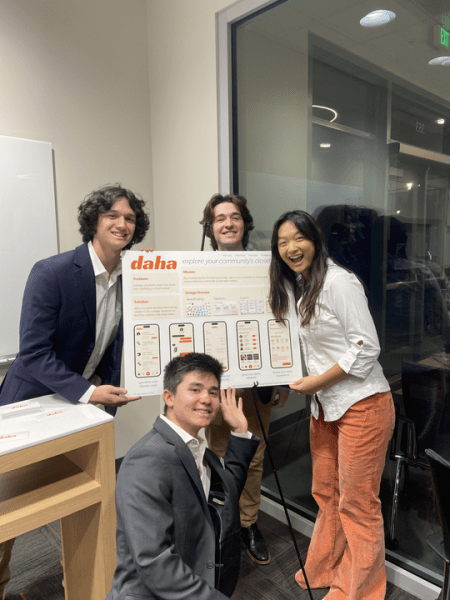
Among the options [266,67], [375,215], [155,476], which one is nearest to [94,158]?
[266,67]

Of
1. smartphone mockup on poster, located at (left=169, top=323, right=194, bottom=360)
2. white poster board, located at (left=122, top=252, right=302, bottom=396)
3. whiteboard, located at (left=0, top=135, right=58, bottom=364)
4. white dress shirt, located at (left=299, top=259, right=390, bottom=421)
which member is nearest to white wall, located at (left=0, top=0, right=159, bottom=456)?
whiteboard, located at (left=0, top=135, right=58, bottom=364)

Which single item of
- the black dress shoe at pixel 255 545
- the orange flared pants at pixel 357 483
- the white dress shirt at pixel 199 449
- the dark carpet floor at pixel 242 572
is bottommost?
the dark carpet floor at pixel 242 572

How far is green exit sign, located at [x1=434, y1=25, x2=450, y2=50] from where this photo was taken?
5.58 ft

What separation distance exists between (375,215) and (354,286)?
1.72 ft

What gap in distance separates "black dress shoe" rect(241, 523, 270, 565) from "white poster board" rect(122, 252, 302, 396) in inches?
37.4

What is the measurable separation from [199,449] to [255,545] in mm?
1122

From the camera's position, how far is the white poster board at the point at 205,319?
1.69 meters

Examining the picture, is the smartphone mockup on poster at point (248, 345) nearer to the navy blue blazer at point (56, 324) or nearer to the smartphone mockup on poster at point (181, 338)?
the smartphone mockup on poster at point (181, 338)

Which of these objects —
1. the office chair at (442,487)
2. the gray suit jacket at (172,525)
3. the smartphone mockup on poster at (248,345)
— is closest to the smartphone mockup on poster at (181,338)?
the smartphone mockup on poster at (248,345)

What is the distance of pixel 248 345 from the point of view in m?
1.80

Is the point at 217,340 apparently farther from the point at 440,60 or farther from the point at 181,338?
the point at 440,60

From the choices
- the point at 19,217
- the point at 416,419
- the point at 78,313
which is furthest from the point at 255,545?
the point at 19,217

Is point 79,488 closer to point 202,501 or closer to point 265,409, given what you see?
point 202,501

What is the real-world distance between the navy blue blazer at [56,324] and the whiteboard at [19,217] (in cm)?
62
